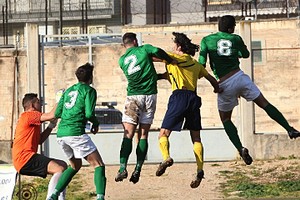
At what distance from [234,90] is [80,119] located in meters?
2.41

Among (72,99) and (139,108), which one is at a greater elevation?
(72,99)

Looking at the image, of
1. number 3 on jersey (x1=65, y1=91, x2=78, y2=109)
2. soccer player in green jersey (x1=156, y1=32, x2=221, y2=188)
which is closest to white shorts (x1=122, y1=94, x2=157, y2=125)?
soccer player in green jersey (x1=156, y1=32, x2=221, y2=188)

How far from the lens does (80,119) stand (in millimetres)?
15945

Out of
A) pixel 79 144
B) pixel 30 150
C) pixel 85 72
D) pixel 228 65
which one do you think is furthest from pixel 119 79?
pixel 228 65

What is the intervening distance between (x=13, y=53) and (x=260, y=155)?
833cm

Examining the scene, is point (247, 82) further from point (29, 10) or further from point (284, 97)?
point (29, 10)

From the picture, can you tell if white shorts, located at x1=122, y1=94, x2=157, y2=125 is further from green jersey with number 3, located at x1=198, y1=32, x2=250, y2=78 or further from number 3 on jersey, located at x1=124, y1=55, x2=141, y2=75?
green jersey with number 3, located at x1=198, y1=32, x2=250, y2=78

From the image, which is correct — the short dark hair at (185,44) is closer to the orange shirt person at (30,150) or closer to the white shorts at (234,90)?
the white shorts at (234,90)

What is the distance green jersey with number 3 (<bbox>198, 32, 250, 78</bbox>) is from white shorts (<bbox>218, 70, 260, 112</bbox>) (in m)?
0.17

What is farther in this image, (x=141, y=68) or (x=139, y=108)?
(x=139, y=108)

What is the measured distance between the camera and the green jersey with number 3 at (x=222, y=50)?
15586 millimetres

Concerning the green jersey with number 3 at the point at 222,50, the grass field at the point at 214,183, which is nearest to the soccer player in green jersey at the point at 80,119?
the green jersey with number 3 at the point at 222,50

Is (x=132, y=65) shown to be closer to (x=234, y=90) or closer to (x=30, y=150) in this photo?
(x=234, y=90)

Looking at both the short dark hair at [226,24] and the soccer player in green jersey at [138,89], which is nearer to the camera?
the soccer player in green jersey at [138,89]
